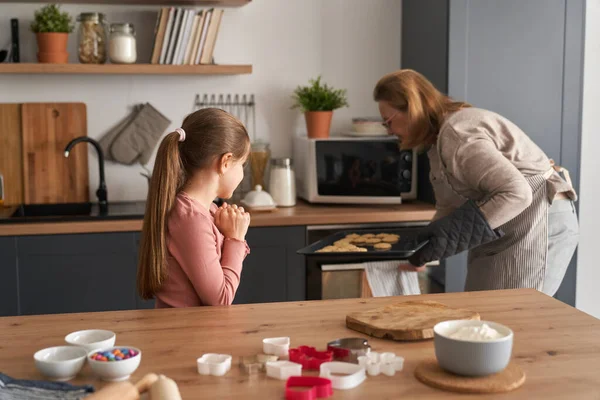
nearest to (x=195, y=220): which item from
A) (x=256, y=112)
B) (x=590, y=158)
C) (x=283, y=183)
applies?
(x=283, y=183)

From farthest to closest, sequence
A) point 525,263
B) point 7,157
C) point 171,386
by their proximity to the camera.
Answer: point 7,157, point 525,263, point 171,386

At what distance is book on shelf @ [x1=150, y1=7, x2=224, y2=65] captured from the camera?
3.52 meters

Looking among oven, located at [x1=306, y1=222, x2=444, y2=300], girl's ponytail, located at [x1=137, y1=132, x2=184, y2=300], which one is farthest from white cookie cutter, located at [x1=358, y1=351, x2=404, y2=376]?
oven, located at [x1=306, y1=222, x2=444, y2=300]

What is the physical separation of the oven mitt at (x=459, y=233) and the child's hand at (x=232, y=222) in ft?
2.55

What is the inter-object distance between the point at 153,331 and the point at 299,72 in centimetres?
246

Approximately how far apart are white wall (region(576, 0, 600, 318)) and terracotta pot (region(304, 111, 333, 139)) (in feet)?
4.12

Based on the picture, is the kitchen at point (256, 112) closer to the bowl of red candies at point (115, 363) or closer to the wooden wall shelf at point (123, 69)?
the wooden wall shelf at point (123, 69)

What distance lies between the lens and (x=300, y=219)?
3281 mm

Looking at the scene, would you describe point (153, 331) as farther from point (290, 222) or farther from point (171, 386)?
point (290, 222)

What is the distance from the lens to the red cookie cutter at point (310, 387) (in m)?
1.23

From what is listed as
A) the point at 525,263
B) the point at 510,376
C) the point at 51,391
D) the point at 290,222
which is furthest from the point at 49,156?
the point at 510,376

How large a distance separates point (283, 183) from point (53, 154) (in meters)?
1.08

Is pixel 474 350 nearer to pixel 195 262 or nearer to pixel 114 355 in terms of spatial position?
pixel 114 355

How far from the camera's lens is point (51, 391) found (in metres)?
1.25
